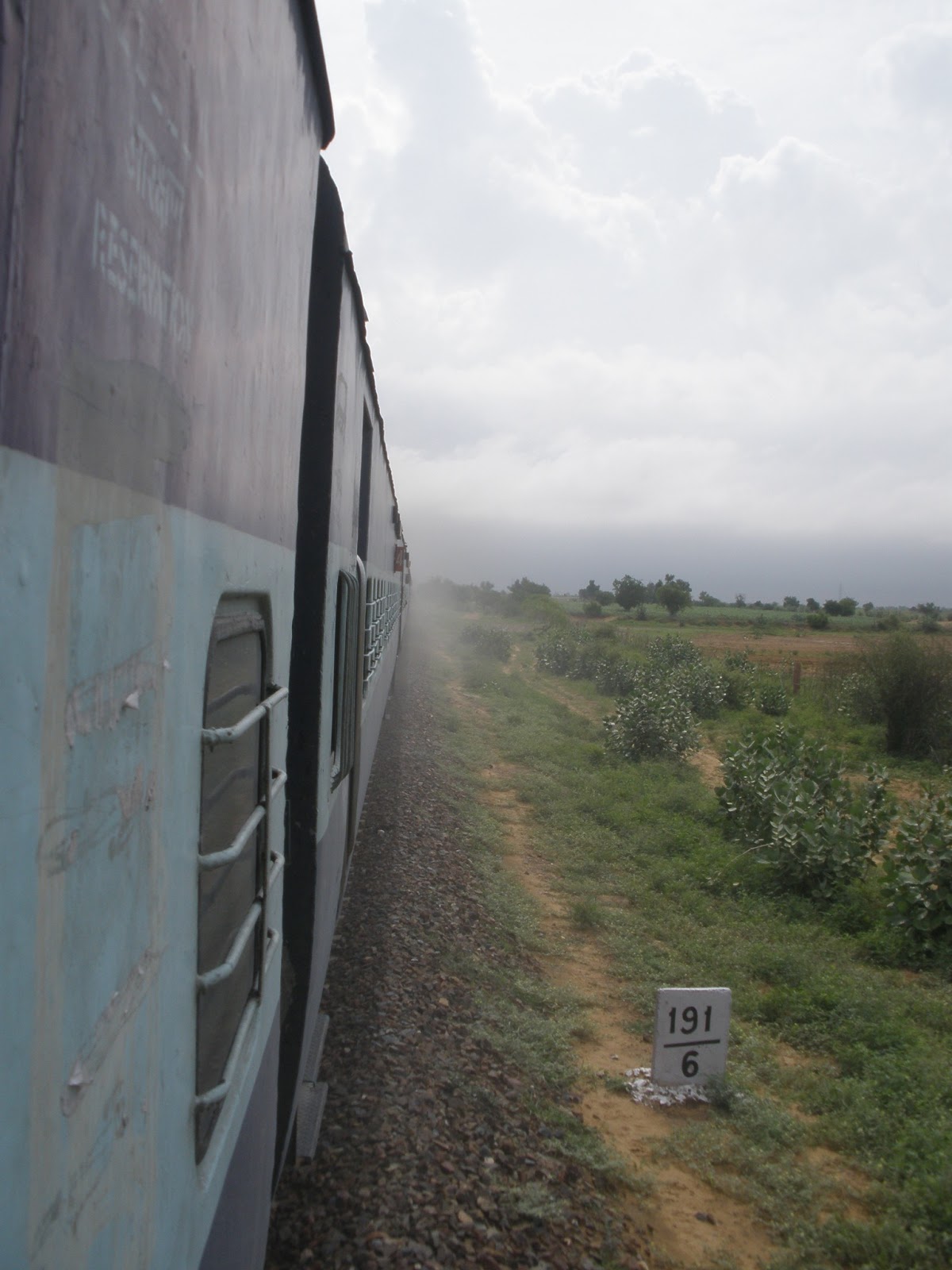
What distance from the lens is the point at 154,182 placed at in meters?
1.06

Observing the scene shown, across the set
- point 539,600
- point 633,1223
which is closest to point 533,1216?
point 633,1223

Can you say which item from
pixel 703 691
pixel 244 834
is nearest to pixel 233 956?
pixel 244 834

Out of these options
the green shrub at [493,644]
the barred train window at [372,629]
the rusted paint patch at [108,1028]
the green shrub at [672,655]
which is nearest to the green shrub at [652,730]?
the barred train window at [372,629]

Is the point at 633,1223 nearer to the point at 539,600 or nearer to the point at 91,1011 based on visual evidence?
the point at 91,1011

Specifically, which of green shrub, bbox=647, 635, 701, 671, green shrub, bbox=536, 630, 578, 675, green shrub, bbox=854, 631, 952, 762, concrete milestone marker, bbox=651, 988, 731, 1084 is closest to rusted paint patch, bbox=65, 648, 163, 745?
concrete milestone marker, bbox=651, 988, 731, 1084

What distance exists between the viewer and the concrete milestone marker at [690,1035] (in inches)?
182

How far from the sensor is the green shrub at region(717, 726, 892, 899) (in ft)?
25.7

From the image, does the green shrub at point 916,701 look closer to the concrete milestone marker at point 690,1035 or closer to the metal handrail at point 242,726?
the concrete milestone marker at point 690,1035

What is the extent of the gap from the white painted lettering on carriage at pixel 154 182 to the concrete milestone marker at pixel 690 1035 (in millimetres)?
4372

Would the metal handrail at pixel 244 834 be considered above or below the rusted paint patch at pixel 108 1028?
above

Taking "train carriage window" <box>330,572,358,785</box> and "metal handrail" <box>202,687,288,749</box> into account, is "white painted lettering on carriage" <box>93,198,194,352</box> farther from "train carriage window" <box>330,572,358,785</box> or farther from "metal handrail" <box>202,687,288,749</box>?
"train carriage window" <box>330,572,358,785</box>

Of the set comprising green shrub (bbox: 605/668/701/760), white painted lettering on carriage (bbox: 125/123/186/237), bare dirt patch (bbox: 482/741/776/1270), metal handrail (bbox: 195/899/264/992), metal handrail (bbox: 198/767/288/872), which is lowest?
bare dirt patch (bbox: 482/741/776/1270)

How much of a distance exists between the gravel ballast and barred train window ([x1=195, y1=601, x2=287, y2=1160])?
196cm

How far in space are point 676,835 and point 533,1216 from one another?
20.6 feet
